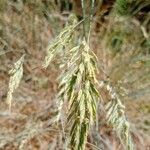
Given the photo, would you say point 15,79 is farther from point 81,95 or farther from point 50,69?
point 50,69

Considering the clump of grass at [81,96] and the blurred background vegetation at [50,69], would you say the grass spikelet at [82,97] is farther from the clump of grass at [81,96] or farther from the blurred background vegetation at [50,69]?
the blurred background vegetation at [50,69]

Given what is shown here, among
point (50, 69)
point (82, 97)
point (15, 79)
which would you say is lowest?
point (82, 97)

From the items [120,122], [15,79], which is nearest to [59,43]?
[15,79]

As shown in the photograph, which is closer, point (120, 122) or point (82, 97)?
point (82, 97)

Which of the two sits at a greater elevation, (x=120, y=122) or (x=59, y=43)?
(x=59, y=43)

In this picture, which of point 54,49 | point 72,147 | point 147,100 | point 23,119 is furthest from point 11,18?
point 72,147

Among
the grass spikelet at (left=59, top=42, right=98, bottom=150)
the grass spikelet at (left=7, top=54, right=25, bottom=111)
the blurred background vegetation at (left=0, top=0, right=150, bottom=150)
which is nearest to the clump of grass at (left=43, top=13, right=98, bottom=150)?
the grass spikelet at (left=59, top=42, right=98, bottom=150)
